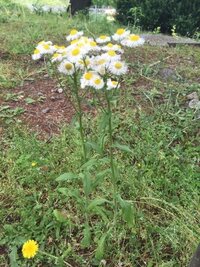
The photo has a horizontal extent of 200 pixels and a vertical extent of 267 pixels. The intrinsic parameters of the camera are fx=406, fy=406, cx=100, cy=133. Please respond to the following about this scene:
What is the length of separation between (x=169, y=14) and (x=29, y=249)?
5.68 metres

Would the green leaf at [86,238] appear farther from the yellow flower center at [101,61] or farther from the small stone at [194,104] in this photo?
the small stone at [194,104]

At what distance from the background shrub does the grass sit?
320 centimetres

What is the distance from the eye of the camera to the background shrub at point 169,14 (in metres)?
6.68

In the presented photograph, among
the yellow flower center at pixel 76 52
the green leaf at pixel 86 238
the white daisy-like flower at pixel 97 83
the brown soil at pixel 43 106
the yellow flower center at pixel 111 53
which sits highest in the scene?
the yellow flower center at pixel 76 52

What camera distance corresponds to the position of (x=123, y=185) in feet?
8.41

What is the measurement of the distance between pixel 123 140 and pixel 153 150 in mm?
257

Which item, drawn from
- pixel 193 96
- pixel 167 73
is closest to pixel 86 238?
pixel 193 96

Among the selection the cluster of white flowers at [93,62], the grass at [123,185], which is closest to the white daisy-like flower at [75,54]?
the cluster of white flowers at [93,62]

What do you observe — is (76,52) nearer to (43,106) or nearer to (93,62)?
(93,62)

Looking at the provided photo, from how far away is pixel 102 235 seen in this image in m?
2.21

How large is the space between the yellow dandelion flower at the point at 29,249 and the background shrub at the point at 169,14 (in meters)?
5.12

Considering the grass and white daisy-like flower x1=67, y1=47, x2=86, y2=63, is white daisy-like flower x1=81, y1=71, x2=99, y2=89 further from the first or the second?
the grass

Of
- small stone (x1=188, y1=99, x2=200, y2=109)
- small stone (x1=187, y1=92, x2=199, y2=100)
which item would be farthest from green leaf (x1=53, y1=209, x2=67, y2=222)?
small stone (x1=187, y1=92, x2=199, y2=100)

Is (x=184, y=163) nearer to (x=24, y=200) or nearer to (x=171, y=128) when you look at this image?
(x=171, y=128)
